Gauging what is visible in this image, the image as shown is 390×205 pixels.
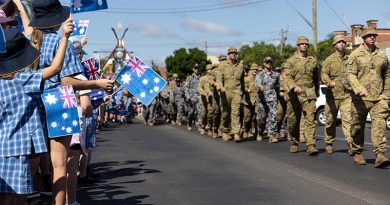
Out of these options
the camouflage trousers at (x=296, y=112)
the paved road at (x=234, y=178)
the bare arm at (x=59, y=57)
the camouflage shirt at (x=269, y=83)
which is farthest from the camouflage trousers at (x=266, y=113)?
the bare arm at (x=59, y=57)

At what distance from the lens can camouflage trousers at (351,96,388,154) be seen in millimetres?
8930

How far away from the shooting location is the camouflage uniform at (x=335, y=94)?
35.7ft

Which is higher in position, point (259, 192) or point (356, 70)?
point (356, 70)

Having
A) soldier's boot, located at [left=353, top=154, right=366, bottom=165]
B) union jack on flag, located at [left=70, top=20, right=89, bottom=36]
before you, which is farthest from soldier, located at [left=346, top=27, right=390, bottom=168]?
union jack on flag, located at [left=70, top=20, right=89, bottom=36]

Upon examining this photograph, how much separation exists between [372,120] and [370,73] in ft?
2.26

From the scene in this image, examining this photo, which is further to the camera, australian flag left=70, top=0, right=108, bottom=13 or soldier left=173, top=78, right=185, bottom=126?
soldier left=173, top=78, right=185, bottom=126

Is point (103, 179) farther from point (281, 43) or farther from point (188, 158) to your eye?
point (281, 43)

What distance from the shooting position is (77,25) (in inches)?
389

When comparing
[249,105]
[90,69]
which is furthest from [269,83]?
[90,69]

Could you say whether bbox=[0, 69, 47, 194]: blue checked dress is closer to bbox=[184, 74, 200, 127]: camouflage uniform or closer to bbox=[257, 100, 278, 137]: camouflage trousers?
bbox=[257, 100, 278, 137]: camouflage trousers

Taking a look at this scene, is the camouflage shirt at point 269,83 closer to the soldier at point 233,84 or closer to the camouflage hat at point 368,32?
the soldier at point 233,84

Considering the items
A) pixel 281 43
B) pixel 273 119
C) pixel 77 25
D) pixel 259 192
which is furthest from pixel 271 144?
pixel 281 43

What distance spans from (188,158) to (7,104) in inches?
266

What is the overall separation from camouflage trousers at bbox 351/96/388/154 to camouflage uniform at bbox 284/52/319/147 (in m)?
1.64
